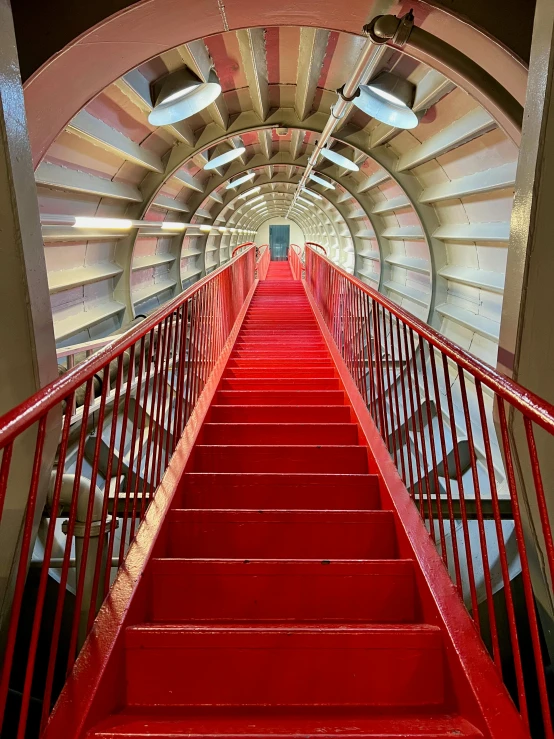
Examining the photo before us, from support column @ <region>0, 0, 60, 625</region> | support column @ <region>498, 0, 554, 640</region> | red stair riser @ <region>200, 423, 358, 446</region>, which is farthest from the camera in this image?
red stair riser @ <region>200, 423, 358, 446</region>

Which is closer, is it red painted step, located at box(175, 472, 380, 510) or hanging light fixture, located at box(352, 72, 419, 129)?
red painted step, located at box(175, 472, 380, 510)

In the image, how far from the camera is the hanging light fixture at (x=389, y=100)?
6.04 metres

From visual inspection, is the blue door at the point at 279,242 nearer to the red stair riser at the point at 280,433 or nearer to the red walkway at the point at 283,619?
the red stair riser at the point at 280,433

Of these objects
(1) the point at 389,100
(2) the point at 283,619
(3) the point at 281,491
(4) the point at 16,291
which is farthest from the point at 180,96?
(2) the point at 283,619

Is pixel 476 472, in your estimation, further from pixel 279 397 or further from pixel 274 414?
pixel 279 397

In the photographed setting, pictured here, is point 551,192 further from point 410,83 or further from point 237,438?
point 410,83

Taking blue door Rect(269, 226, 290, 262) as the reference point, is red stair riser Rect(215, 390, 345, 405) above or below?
below

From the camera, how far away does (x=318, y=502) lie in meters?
3.32

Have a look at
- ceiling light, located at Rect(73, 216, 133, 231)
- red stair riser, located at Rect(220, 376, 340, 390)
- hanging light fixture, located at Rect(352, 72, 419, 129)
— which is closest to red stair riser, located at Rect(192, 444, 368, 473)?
red stair riser, located at Rect(220, 376, 340, 390)

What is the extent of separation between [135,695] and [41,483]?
1.19 metres

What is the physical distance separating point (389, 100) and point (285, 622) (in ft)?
19.8

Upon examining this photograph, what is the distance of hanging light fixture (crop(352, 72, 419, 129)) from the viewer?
6042mm

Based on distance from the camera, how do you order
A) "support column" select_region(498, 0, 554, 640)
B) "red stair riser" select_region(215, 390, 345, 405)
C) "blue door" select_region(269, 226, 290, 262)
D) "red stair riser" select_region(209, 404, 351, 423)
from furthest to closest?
1. "blue door" select_region(269, 226, 290, 262)
2. "red stair riser" select_region(215, 390, 345, 405)
3. "red stair riser" select_region(209, 404, 351, 423)
4. "support column" select_region(498, 0, 554, 640)

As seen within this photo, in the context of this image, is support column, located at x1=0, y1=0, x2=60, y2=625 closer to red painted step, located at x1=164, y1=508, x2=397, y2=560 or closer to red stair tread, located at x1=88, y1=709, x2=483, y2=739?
red painted step, located at x1=164, y1=508, x2=397, y2=560
